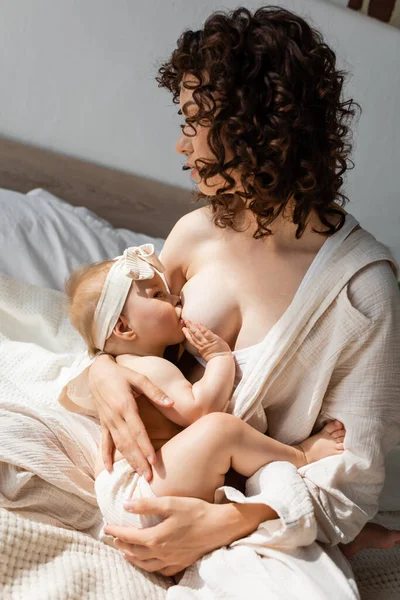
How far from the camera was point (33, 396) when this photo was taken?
1.53m

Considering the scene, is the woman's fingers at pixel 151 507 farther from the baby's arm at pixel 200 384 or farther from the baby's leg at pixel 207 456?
the baby's arm at pixel 200 384

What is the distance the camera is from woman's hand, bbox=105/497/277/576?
1147mm

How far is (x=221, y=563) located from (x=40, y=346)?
0.85m

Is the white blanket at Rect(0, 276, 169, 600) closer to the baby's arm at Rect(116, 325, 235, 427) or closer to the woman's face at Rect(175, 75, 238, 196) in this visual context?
the baby's arm at Rect(116, 325, 235, 427)

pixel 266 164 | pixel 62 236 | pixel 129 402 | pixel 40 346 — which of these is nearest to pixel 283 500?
pixel 129 402

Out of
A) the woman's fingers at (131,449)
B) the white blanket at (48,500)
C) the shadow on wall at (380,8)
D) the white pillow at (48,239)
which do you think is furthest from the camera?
the shadow on wall at (380,8)

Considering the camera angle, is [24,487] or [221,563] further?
[24,487]

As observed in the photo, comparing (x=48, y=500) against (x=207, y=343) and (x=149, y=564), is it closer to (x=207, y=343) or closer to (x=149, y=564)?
(x=149, y=564)

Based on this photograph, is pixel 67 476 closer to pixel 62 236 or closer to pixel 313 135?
pixel 313 135

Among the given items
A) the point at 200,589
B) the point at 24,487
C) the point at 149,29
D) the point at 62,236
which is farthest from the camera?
the point at 149,29

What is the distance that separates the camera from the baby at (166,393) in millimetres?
1179

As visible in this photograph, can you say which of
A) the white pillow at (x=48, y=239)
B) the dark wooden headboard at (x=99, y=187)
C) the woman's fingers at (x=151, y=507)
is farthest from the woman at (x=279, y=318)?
the dark wooden headboard at (x=99, y=187)

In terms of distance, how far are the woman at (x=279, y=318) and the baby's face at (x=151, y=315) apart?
44mm

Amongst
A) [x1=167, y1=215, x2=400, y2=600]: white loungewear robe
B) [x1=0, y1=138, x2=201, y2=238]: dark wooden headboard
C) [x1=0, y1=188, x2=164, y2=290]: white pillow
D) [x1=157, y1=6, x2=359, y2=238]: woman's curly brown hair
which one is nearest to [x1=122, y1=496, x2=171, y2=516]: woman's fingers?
[x1=167, y1=215, x2=400, y2=600]: white loungewear robe
